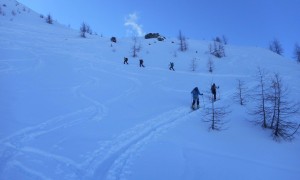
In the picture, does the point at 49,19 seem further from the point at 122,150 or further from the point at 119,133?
the point at 122,150

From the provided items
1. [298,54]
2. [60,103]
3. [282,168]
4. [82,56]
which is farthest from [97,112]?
[298,54]

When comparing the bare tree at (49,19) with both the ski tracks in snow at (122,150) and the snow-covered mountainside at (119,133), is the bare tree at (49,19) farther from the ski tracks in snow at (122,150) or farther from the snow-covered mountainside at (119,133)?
the ski tracks in snow at (122,150)

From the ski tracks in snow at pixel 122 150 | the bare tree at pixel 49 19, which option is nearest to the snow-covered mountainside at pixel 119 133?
the ski tracks in snow at pixel 122 150

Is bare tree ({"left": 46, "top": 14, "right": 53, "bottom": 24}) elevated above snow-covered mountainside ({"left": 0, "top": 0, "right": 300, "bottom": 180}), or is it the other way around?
bare tree ({"left": 46, "top": 14, "right": 53, "bottom": 24})

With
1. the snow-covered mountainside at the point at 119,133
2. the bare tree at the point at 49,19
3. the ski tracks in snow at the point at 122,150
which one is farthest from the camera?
the bare tree at the point at 49,19

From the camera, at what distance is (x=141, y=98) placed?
1884 cm

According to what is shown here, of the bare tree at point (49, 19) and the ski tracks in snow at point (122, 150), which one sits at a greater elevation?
the bare tree at point (49, 19)

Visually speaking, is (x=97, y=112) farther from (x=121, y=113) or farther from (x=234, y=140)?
(x=234, y=140)

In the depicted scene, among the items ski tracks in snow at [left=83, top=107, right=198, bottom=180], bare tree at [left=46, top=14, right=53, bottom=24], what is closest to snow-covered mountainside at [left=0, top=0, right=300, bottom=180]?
ski tracks in snow at [left=83, top=107, right=198, bottom=180]

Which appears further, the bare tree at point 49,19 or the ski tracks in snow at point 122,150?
the bare tree at point 49,19

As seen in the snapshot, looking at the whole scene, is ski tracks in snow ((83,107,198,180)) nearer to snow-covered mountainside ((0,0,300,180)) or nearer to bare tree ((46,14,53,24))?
snow-covered mountainside ((0,0,300,180))

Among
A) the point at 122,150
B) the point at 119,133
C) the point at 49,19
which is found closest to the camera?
the point at 122,150

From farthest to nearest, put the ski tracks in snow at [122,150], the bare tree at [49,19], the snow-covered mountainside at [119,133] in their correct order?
1. the bare tree at [49,19]
2. the snow-covered mountainside at [119,133]
3. the ski tracks in snow at [122,150]

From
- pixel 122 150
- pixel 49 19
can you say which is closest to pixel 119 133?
pixel 122 150
